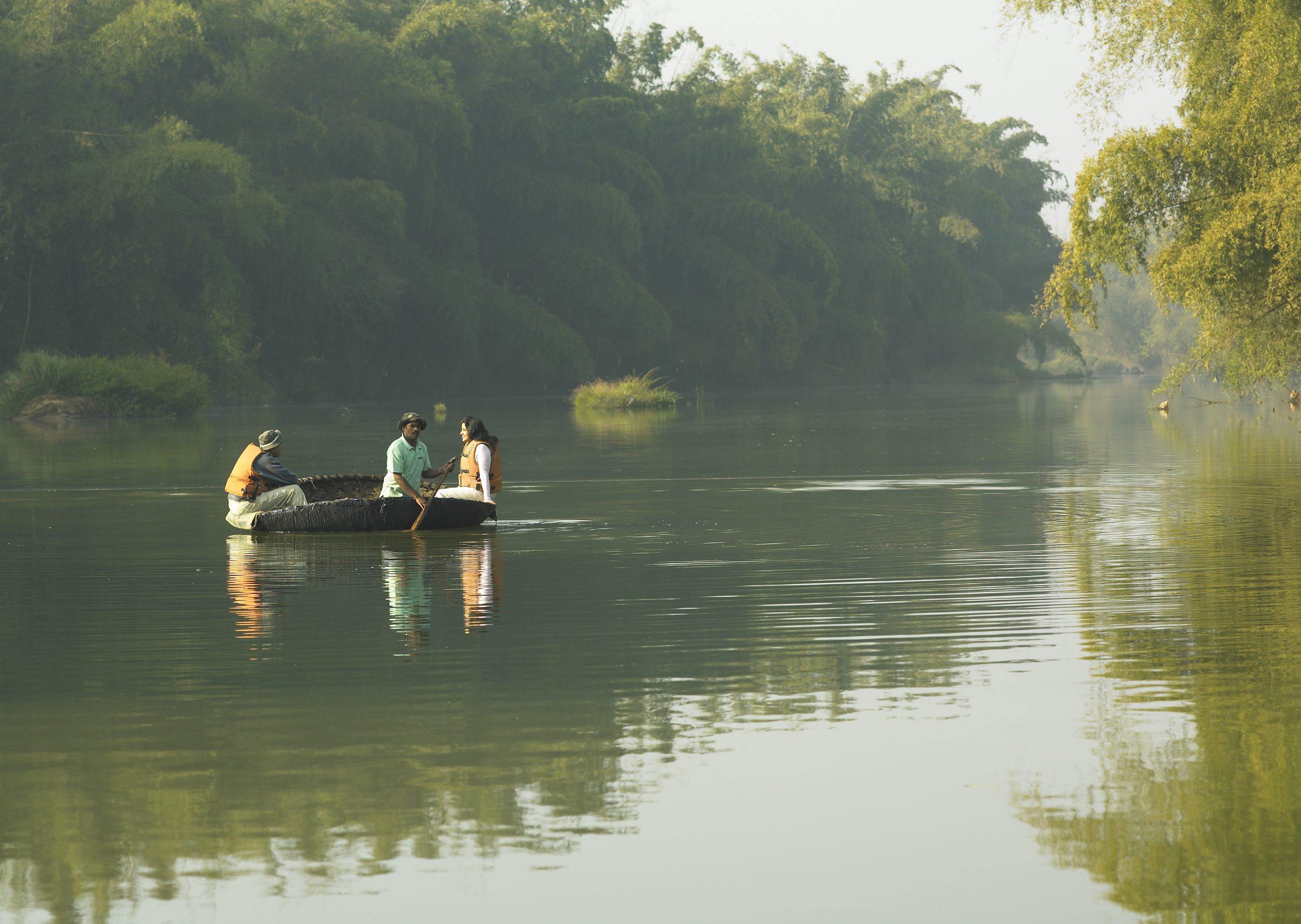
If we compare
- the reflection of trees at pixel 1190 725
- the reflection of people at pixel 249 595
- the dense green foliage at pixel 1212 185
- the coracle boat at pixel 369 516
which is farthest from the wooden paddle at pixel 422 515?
the dense green foliage at pixel 1212 185

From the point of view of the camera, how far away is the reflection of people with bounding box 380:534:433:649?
10.7 metres

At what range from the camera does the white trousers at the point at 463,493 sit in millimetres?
17656

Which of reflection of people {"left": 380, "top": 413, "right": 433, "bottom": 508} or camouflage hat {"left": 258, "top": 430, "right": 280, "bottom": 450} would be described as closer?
reflection of people {"left": 380, "top": 413, "right": 433, "bottom": 508}

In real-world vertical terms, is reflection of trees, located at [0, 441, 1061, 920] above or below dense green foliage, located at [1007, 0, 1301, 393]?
below

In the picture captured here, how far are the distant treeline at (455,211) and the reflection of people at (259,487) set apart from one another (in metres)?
37.2

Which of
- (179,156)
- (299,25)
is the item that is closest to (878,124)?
(299,25)

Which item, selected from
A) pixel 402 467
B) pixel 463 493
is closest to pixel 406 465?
pixel 402 467

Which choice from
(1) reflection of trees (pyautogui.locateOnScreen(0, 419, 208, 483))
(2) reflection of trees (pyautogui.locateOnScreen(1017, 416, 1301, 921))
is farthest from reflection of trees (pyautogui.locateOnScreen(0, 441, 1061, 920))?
(1) reflection of trees (pyautogui.locateOnScreen(0, 419, 208, 483))

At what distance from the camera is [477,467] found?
58.0ft

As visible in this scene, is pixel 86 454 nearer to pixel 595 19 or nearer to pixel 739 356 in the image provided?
pixel 739 356

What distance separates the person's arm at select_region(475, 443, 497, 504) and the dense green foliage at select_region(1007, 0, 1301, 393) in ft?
35.6

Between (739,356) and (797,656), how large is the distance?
69.2 meters

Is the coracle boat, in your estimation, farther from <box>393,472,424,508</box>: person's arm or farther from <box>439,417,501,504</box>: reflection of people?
<box>439,417,501,504</box>: reflection of people

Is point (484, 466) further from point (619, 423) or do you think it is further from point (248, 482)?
point (619, 423)
